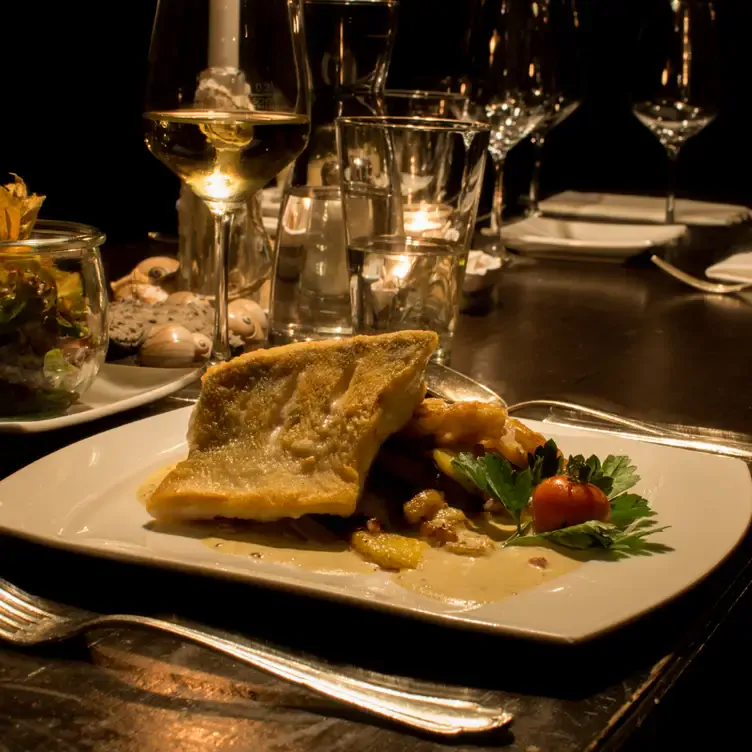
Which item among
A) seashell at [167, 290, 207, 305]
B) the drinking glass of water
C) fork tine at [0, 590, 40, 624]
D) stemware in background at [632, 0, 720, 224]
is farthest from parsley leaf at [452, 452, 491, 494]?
stemware in background at [632, 0, 720, 224]

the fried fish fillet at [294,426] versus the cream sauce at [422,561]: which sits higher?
the fried fish fillet at [294,426]

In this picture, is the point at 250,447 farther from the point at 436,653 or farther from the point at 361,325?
the point at 361,325

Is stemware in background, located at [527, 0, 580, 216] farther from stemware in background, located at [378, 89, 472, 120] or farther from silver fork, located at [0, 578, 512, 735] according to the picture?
silver fork, located at [0, 578, 512, 735]

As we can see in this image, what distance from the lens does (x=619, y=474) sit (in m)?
0.93

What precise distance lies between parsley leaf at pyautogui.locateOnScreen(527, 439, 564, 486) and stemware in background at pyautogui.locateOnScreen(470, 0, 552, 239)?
1701mm

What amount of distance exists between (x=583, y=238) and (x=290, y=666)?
217 centimetres

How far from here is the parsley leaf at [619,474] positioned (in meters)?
0.92

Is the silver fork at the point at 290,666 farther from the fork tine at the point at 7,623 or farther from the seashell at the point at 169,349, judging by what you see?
the seashell at the point at 169,349

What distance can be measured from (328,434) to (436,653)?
27 centimetres

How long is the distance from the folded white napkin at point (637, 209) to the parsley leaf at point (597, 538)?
Answer: 7.58 feet

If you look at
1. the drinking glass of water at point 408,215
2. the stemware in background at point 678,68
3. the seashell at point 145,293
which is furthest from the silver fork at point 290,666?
the stemware in background at point 678,68

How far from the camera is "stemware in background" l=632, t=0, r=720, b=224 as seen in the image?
273 centimetres

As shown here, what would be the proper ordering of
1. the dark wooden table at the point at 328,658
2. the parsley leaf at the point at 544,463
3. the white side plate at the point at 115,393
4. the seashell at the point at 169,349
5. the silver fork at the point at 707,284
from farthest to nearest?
the silver fork at the point at 707,284 < the seashell at the point at 169,349 < the white side plate at the point at 115,393 < the parsley leaf at the point at 544,463 < the dark wooden table at the point at 328,658

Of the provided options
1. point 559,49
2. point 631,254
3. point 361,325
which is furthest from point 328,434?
point 559,49
